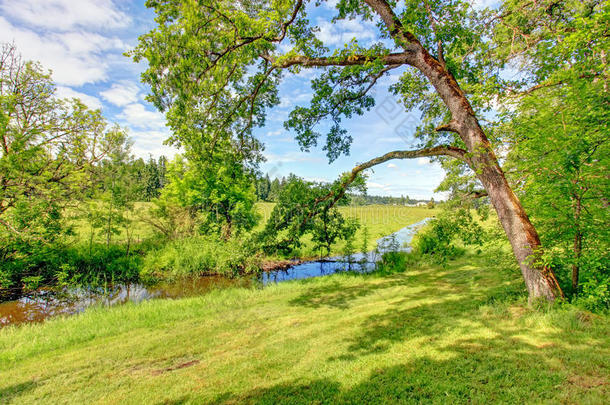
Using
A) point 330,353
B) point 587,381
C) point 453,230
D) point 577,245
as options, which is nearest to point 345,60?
point 453,230

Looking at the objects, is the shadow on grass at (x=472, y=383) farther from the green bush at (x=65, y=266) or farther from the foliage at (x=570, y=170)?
the green bush at (x=65, y=266)

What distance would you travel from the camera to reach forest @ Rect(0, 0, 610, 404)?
3541 millimetres

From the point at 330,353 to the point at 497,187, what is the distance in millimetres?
4619

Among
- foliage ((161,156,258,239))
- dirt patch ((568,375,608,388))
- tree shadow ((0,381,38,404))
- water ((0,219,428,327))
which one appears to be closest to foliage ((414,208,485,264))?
dirt patch ((568,375,608,388))

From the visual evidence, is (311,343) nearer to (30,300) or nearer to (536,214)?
(536,214)

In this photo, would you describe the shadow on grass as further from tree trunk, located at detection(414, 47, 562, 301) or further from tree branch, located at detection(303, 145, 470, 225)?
tree branch, located at detection(303, 145, 470, 225)

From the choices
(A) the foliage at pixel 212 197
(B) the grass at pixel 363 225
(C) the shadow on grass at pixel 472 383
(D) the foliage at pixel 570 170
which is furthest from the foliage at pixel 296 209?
(A) the foliage at pixel 212 197

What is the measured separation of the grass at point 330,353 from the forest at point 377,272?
35mm

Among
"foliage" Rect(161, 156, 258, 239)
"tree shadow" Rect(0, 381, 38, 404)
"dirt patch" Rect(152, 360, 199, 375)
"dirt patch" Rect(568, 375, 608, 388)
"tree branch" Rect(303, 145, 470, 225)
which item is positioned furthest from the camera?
"foliage" Rect(161, 156, 258, 239)

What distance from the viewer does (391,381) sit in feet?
10.6

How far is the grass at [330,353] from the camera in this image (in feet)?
9.86

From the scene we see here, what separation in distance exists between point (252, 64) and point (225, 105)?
144 cm

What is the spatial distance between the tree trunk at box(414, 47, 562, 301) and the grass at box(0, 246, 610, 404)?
599mm

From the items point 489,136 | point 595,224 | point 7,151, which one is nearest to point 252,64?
point 489,136
